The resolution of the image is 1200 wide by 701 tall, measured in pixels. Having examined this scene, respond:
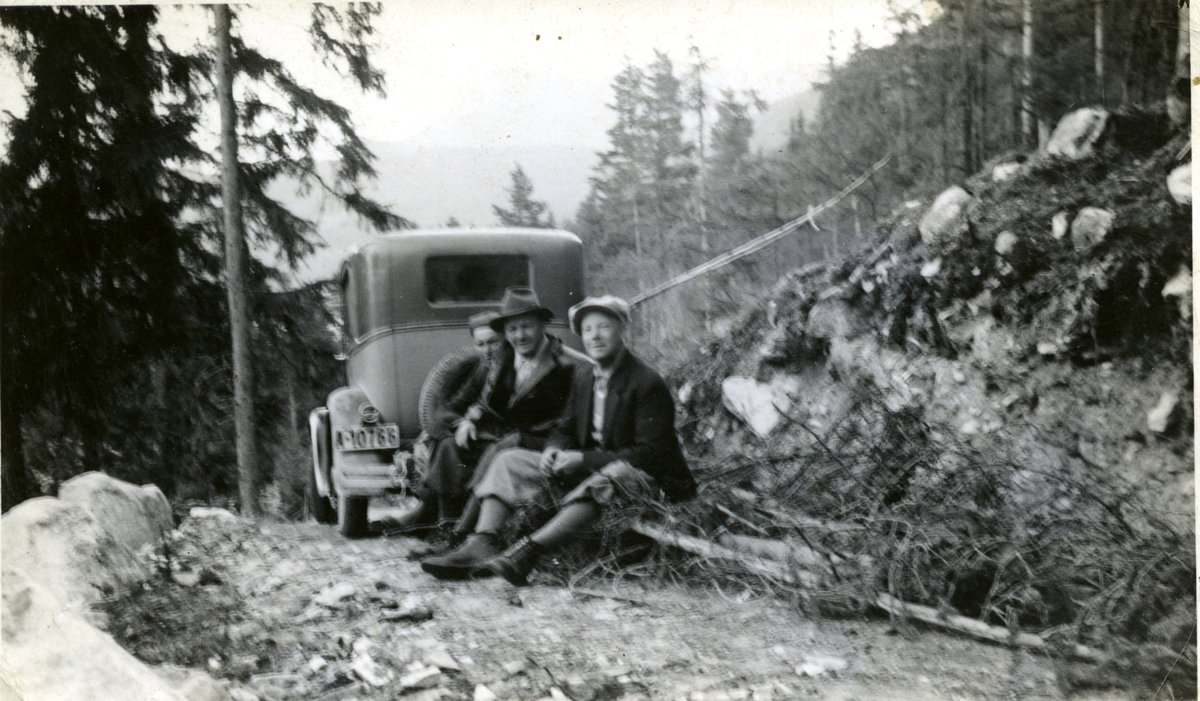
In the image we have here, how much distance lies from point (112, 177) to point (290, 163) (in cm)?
93

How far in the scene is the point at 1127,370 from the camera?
4090mm

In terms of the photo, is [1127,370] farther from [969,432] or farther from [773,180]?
[773,180]

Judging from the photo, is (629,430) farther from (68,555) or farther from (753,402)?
(68,555)

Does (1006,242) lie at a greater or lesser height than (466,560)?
greater

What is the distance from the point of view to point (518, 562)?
13.6 ft

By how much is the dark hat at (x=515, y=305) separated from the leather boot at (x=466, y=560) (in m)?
1.05

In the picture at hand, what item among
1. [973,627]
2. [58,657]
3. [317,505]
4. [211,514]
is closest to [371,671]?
[317,505]

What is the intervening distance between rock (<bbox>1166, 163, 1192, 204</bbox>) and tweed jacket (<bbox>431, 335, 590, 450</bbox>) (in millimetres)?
3083

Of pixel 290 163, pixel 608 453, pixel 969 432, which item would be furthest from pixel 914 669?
pixel 290 163

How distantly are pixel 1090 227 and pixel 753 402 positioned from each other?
72.5 inches

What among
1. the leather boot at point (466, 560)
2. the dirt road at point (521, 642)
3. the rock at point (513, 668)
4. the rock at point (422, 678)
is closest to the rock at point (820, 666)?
the dirt road at point (521, 642)

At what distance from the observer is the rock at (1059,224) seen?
4176 mm

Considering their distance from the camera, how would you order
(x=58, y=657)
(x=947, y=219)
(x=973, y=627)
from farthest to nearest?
(x=947, y=219) → (x=58, y=657) → (x=973, y=627)

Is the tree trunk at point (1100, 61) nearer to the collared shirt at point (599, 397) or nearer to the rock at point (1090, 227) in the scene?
the rock at point (1090, 227)
